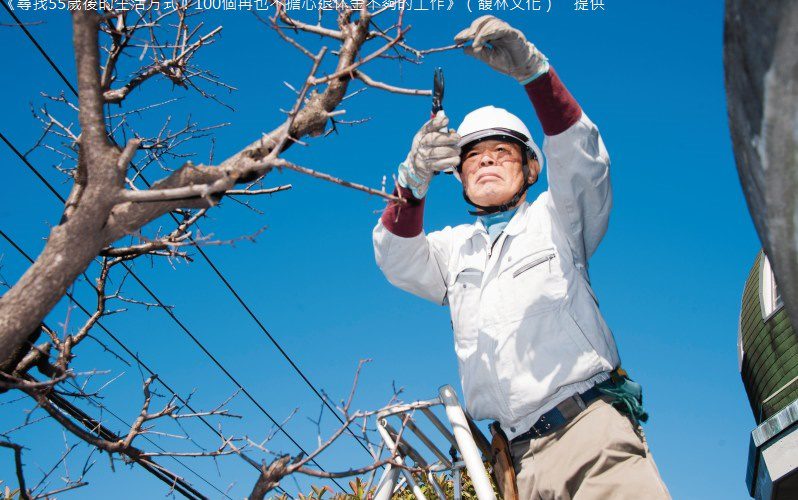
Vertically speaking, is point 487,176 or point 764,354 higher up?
point 764,354

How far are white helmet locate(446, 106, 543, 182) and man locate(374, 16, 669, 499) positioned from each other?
204mm

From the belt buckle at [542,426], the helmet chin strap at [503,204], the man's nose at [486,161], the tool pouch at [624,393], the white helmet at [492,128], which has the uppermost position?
the white helmet at [492,128]

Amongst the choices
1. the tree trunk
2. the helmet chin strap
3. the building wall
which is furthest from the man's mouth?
the building wall

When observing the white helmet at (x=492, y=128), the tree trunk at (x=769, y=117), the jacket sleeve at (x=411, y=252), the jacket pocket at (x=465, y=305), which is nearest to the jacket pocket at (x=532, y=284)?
the jacket pocket at (x=465, y=305)

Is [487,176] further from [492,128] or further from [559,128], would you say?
[559,128]

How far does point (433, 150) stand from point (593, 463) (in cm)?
182

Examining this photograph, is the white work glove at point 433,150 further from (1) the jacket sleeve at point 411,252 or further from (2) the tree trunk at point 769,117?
(2) the tree trunk at point 769,117

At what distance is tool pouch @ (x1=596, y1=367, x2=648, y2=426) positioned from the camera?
142 inches

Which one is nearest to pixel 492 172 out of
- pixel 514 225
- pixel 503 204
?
pixel 503 204

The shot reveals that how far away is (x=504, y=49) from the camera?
3699mm

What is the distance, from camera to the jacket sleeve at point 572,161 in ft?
12.4

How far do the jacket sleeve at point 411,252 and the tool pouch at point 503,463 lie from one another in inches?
40.9

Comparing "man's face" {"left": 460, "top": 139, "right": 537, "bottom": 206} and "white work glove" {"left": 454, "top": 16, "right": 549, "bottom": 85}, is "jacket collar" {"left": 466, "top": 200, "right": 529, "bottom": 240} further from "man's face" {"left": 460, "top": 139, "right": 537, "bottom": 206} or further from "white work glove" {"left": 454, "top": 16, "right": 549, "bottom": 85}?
"white work glove" {"left": 454, "top": 16, "right": 549, "bottom": 85}

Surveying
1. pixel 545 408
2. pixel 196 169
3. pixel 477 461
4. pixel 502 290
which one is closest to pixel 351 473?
pixel 477 461
